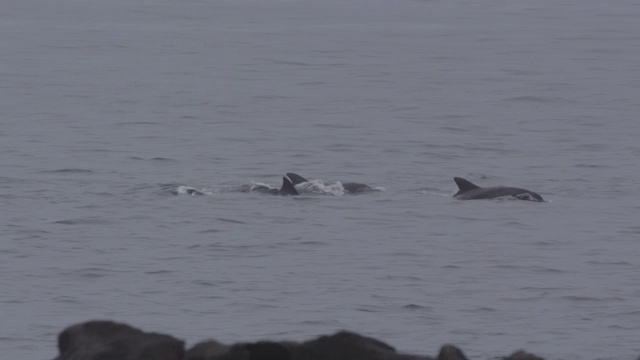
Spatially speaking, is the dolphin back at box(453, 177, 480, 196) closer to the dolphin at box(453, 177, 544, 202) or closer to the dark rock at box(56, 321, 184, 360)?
the dolphin at box(453, 177, 544, 202)

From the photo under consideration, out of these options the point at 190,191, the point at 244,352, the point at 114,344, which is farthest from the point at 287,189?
the point at 244,352

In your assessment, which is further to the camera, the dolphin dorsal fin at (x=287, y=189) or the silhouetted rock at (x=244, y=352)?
the dolphin dorsal fin at (x=287, y=189)

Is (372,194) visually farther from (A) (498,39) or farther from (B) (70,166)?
(A) (498,39)

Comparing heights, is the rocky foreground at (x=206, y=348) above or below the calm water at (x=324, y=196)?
above

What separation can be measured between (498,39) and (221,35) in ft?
34.1

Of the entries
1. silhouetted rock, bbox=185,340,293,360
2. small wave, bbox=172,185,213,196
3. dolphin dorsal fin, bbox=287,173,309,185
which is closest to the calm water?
small wave, bbox=172,185,213,196

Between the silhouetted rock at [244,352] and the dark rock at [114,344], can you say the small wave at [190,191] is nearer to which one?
the dark rock at [114,344]

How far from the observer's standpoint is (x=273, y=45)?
5953 cm

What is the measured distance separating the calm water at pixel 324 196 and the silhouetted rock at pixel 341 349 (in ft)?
15.0

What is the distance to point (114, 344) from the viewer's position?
10156 millimetres

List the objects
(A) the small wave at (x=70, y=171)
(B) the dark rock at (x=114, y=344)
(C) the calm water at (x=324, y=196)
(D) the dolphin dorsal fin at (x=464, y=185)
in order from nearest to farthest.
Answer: (B) the dark rock at (x=114, y=344)
(C) the calm water at (x=324, y=196)
(D) the dolphin dorsal fin at (x=464, y=185)
(A) the small wave at (x=70, y=171)

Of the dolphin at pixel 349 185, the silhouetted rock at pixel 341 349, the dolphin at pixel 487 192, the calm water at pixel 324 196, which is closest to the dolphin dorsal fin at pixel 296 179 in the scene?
the dolphin at pixel 349 185

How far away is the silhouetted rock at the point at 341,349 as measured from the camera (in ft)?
32.8

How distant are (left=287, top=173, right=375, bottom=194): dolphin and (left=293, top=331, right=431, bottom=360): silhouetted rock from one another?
14843 millimetres
